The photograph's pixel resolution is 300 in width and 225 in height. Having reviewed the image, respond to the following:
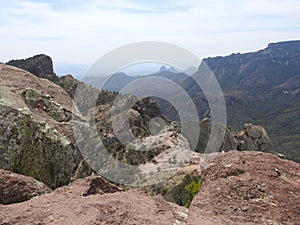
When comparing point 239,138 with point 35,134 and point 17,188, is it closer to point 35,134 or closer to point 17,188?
point 35,134

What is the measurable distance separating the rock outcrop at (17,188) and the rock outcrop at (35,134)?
198 centimetres

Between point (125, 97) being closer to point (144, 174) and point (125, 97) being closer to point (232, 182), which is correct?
point (144, 174)

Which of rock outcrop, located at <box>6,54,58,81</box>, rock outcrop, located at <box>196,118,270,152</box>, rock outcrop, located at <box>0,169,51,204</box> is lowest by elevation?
rock outcrop, located at <box>196,118,270,152</box>

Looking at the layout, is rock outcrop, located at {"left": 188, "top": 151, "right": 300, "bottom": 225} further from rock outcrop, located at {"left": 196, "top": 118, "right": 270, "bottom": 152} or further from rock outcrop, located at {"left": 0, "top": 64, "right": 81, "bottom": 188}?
rock outcrop, located at {"left": 196, "top": 118, "right": 270, "bottom": 152}

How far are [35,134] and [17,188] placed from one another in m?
2.99

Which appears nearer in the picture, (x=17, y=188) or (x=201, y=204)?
(x=201, y=204)

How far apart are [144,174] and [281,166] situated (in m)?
27.6

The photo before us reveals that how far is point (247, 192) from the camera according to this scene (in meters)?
6.51

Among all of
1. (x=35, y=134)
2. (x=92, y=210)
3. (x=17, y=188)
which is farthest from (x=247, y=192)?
(x=35, y=134)

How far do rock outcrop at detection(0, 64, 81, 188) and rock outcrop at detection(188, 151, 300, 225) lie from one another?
4445mm

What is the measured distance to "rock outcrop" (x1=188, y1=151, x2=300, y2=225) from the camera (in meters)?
5.81

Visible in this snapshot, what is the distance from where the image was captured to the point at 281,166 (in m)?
7.80

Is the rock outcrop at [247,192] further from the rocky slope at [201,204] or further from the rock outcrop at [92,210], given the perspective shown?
the rock outcrop at [92,210]

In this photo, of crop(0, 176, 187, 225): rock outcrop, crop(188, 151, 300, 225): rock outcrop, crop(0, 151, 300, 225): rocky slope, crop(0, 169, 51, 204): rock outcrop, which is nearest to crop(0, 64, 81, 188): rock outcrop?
crop(0, 169, 51, 204): rock outcrop
